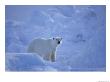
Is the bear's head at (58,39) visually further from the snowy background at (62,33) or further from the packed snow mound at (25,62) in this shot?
the packed snow mound at (25,62)

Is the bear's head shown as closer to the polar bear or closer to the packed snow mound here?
the polar bear

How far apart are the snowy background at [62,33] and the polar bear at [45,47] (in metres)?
0.03

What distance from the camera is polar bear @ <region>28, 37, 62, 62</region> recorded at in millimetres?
2291

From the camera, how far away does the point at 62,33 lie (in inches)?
90.7

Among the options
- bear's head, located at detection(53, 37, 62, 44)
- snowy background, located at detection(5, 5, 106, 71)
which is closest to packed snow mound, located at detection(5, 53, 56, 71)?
snowy background, located at detection(5, 5, 106, 71)

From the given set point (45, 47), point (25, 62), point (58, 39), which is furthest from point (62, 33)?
point (25, 62)

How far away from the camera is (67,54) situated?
230 centimetres

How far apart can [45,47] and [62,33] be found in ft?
0.51

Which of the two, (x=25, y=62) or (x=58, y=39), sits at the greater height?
(x=58, y=39)

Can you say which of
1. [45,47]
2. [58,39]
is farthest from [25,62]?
[58,39]

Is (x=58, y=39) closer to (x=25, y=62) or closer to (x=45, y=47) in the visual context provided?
(x=45, y=47)
